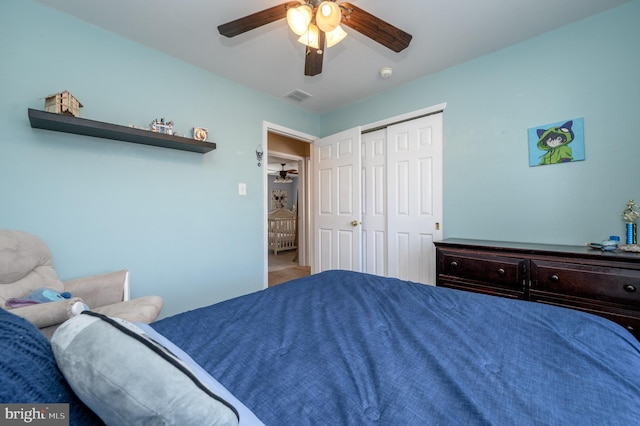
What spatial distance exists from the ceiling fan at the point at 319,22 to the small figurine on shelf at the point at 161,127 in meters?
1.00

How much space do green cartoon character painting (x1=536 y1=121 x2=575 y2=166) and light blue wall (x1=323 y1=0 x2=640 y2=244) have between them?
0.07 metres

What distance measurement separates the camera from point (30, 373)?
448 millimetres

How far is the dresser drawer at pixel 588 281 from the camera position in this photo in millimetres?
1505

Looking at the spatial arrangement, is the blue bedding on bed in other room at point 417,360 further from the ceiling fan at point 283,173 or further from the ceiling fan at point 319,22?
the ceiling fan at point 283,173

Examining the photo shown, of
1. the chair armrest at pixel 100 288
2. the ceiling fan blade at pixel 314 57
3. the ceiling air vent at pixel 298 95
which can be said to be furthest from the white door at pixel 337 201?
the chair armrest at pixel 100 288

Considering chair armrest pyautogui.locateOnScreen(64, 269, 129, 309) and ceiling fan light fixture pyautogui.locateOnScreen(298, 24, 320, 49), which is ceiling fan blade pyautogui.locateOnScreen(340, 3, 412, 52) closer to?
ceiling fan light fixture pyautogui.locateOnScreen(298, 24, 320, 49)

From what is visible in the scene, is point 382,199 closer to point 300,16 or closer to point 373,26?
point 373,26

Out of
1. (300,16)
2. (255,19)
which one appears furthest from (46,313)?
(300,16)

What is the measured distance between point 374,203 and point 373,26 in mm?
2026

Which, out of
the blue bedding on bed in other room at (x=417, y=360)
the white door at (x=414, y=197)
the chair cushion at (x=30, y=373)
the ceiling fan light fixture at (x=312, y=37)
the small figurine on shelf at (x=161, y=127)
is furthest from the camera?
the white door at (x=414, y=197)

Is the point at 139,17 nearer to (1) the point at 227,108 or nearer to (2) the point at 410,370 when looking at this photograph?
(1) the point at 227,108

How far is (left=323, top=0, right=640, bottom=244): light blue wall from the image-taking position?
73.1 inches

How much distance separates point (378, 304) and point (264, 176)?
2.22 meters

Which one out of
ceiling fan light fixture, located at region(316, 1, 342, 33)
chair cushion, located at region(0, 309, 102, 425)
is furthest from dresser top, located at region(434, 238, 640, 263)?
chair cushion, located at region(0, 309, 102, 425)
